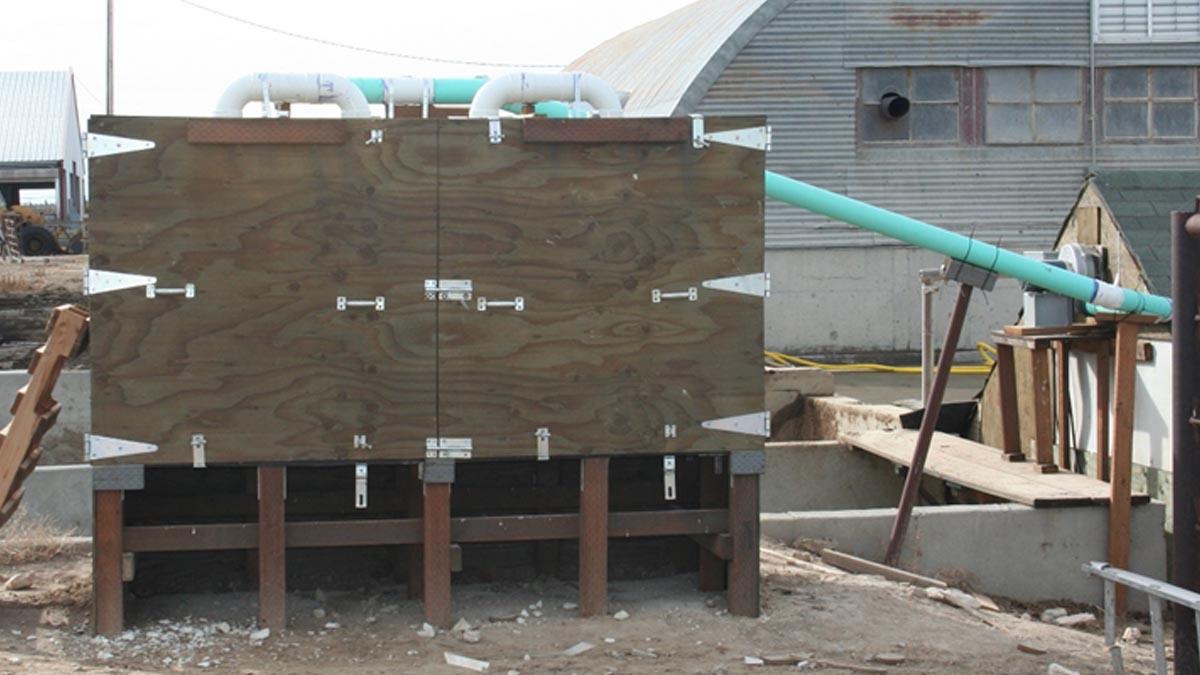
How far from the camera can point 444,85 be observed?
9047 millimetres

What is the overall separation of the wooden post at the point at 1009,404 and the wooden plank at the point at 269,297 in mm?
6015

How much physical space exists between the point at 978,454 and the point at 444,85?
5.68 m

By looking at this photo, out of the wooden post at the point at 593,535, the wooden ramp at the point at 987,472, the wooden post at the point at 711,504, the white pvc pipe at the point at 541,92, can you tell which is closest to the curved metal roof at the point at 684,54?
the wooden ramp at the point at 987,472

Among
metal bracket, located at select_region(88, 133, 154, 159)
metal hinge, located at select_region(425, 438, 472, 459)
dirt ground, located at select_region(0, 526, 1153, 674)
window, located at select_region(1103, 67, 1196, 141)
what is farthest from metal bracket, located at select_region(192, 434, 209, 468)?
window, located at select_region(1103, 67, 1196, 141)

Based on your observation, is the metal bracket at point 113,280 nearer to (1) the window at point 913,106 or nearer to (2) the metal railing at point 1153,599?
(2) the metal railing at point 1153,599

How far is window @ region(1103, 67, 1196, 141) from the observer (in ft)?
86.5

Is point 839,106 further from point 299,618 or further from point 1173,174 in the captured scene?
point 299,618

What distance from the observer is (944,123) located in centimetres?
2617

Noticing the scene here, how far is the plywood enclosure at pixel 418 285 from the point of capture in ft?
22.8

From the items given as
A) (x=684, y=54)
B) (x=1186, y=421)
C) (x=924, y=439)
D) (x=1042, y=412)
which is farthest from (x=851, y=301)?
(x=1186, y=421)

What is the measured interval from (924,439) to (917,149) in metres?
16.6

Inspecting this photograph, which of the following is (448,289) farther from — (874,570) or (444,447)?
(874,570)

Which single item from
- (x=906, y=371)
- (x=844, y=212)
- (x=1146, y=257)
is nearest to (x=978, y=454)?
(x=1146, y=257)

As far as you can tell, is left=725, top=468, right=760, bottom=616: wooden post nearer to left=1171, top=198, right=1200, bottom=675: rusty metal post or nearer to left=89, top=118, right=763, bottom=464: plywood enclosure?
left=89, top=118, right=763, bottom=464: plywood enclosure
